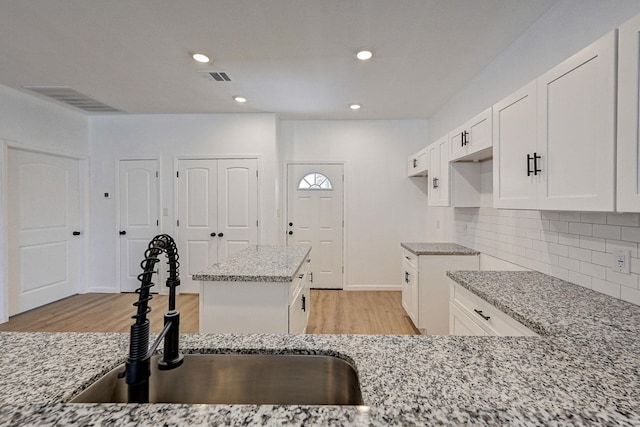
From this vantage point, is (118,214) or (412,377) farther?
(118,214)

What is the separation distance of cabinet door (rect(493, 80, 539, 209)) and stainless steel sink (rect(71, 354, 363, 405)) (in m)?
1.48

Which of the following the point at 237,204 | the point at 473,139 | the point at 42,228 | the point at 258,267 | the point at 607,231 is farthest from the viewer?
the point at 237,204

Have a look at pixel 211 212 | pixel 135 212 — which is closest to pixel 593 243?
pixel 211 212

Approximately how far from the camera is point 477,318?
5.71 feet

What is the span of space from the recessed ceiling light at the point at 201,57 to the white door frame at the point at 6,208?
256 cm

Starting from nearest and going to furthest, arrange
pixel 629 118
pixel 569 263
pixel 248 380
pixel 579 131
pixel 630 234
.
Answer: pixel 248 380
pixel 629 118
pixel 579 131
pixel 630 234
pixel 569 263

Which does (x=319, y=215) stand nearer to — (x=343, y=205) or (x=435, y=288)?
(x=343, y=205)

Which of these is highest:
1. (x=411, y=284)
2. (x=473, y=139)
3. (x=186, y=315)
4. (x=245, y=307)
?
(x=473, y=139)

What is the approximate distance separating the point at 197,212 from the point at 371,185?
267 centimetres

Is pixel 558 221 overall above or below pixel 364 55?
below

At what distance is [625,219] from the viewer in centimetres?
148

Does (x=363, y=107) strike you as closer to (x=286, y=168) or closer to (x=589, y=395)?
(x=286, y=168)

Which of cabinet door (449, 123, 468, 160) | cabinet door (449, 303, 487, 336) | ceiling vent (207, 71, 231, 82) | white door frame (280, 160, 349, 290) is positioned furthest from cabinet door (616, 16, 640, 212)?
white door frame (280, 160, 349, 290)

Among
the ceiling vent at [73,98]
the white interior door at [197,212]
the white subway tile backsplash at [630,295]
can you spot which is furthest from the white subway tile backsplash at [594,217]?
the ceiling vent at [73,98]
